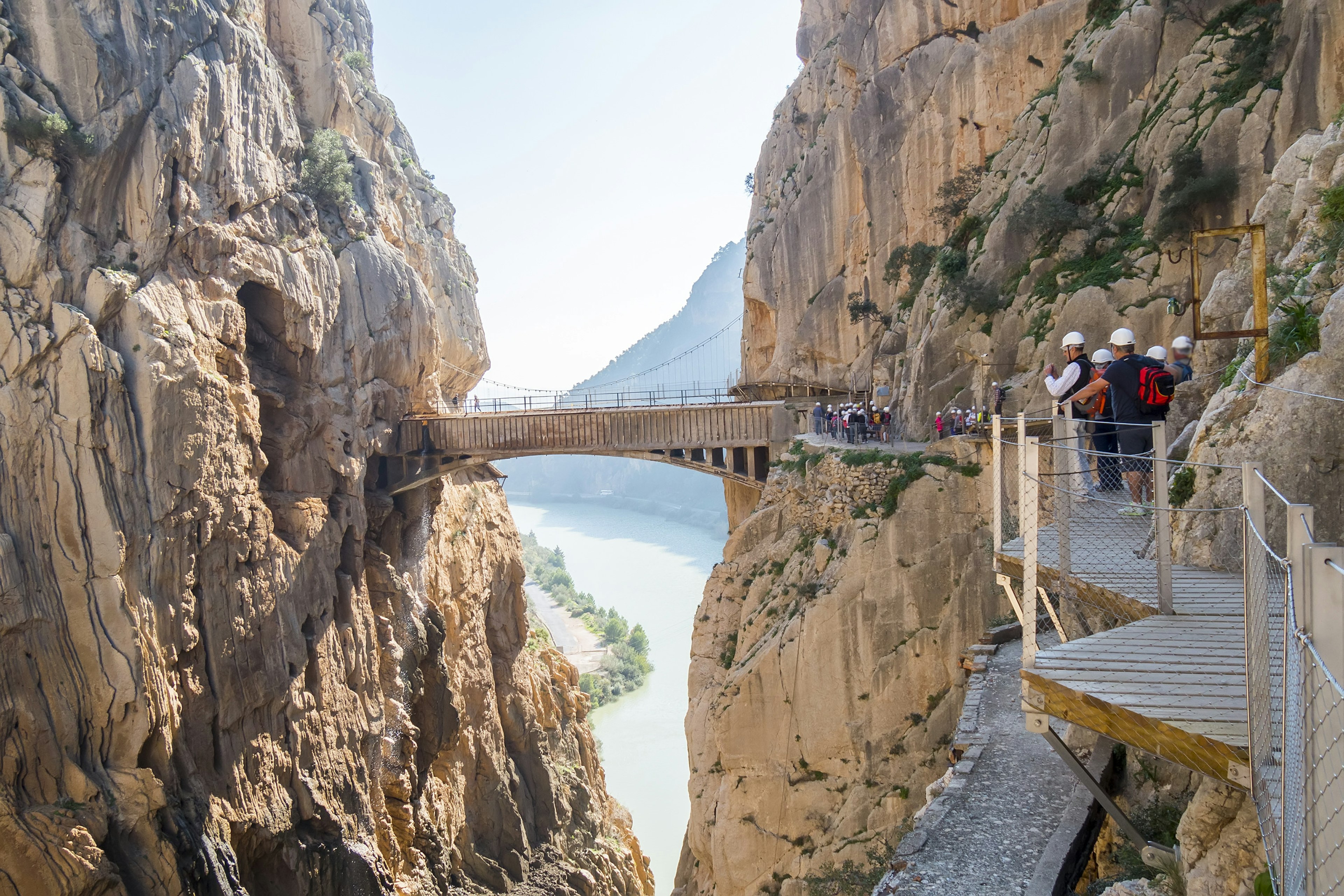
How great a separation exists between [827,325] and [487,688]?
1605 cm

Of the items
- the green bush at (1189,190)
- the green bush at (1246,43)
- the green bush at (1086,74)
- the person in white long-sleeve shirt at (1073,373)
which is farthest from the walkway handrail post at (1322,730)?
the green bush at (1086,74)

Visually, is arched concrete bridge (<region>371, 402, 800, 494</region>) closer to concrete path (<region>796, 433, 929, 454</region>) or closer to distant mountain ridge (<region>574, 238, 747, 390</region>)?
concrete path (<region>796, 433, 929, 454</region>)

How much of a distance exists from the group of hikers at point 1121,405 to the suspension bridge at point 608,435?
555 inches

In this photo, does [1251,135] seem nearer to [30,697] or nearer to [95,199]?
[95,199]

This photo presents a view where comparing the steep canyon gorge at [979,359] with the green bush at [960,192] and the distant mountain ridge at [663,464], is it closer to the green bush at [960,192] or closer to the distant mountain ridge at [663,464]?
the green bush at [960,192]

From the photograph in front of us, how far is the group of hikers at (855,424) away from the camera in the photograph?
56.7 ft

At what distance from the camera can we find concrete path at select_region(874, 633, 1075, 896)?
21.5ft

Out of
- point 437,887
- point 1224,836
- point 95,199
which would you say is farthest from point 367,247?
point 1224,836

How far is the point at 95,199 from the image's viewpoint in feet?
60.2

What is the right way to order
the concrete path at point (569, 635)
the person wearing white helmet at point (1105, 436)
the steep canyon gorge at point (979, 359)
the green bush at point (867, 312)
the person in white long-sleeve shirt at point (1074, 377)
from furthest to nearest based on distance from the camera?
the concrete path at point (569, 635) < the green bush at point (867, 312) < the steep canyon gorge at point (979, 359) < the person in white long-sleeve shirt at point (1074, 377) < the person wearing white helmet at point (1105, 436)

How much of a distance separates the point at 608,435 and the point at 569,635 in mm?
56948

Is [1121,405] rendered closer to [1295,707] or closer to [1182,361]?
[1182,361]

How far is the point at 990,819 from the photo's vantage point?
24.1 ft

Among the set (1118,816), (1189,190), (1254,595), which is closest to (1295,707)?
(1254,595)
